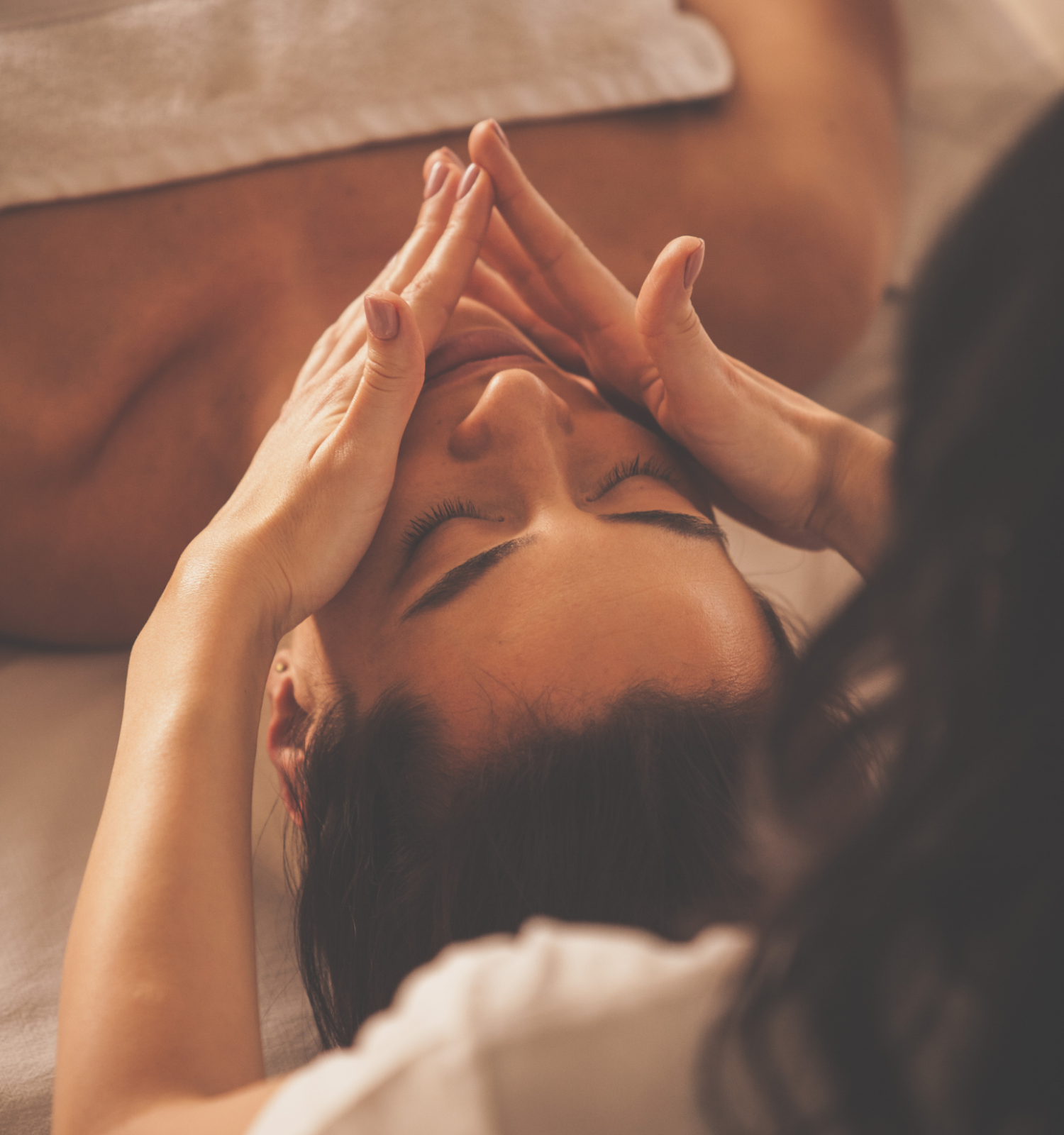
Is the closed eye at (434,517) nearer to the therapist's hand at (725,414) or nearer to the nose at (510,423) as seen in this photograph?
the nose at (510,423)

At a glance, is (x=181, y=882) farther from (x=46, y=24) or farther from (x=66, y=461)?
(x=46, y=24)

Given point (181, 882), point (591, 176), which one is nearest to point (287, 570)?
point (181, 882)

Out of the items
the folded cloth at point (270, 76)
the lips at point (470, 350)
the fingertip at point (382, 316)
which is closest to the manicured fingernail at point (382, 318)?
the fingertip at point (382, 316)

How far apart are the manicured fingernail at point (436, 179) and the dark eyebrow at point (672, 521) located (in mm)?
446

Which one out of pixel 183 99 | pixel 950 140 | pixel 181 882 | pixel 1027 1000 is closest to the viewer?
pixel 1027 1000

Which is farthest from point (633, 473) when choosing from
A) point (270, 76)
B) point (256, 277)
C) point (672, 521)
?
point (270, 76)

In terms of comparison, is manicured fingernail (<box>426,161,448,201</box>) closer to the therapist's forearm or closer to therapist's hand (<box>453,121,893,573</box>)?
therapist's hand (<box>453,121,893,573</box>)

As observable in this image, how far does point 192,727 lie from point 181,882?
0.35ft

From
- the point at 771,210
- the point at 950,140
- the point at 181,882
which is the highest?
the point at 950,140

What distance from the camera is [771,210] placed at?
1133mm

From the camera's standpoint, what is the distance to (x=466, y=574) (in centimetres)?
68

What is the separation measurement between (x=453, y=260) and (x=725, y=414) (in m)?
0.30

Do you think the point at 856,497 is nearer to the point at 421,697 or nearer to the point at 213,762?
the point at 421,697

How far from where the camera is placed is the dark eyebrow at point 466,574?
679 mm
